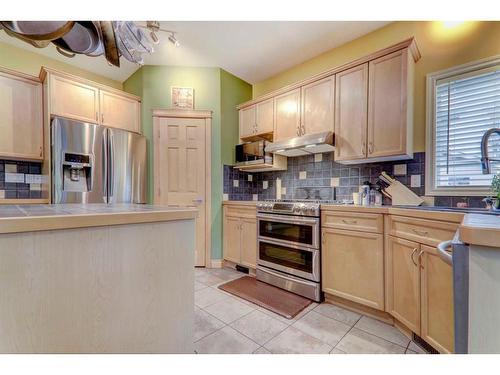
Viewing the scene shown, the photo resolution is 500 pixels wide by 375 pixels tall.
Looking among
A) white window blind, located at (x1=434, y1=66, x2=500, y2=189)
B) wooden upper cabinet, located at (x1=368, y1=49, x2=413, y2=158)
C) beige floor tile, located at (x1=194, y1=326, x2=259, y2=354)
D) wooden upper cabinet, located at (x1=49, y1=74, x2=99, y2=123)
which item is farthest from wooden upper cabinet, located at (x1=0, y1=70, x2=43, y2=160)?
white window blind, located at (x1=434, y1=66, x2=500, y2=189)

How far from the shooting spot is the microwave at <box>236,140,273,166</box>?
281 centimetres

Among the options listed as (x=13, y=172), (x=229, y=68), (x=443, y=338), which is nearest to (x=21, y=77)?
(x=13, y=172)

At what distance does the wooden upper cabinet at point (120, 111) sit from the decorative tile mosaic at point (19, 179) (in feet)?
3.05

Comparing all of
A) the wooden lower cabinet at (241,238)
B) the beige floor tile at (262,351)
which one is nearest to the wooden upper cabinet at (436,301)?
the beige floor tile at (262,351)

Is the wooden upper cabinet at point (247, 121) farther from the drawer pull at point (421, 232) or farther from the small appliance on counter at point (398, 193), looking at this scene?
the drawer pull at point (421, 232)

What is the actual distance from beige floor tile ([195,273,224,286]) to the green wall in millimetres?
351

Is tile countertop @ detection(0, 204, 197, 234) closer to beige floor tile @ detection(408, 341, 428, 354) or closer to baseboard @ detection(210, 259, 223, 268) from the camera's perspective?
beige floor tile @ detection(408, 341, 428, 354)

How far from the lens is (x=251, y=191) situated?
3393 mm

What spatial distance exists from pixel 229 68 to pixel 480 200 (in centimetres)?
306

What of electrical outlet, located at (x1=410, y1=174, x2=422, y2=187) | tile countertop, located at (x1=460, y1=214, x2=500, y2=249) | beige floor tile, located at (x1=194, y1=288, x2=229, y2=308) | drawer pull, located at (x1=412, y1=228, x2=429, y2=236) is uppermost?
electrical outlet, located at (x1=410, y1=174, x2=422, y2=187)

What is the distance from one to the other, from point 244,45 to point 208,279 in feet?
9.13

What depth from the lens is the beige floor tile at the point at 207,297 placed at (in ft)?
6.57

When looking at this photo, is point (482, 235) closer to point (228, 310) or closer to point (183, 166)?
point (228, 310)

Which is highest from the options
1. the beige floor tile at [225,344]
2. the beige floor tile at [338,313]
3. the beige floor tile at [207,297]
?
the beige floor tile at [225,344]
